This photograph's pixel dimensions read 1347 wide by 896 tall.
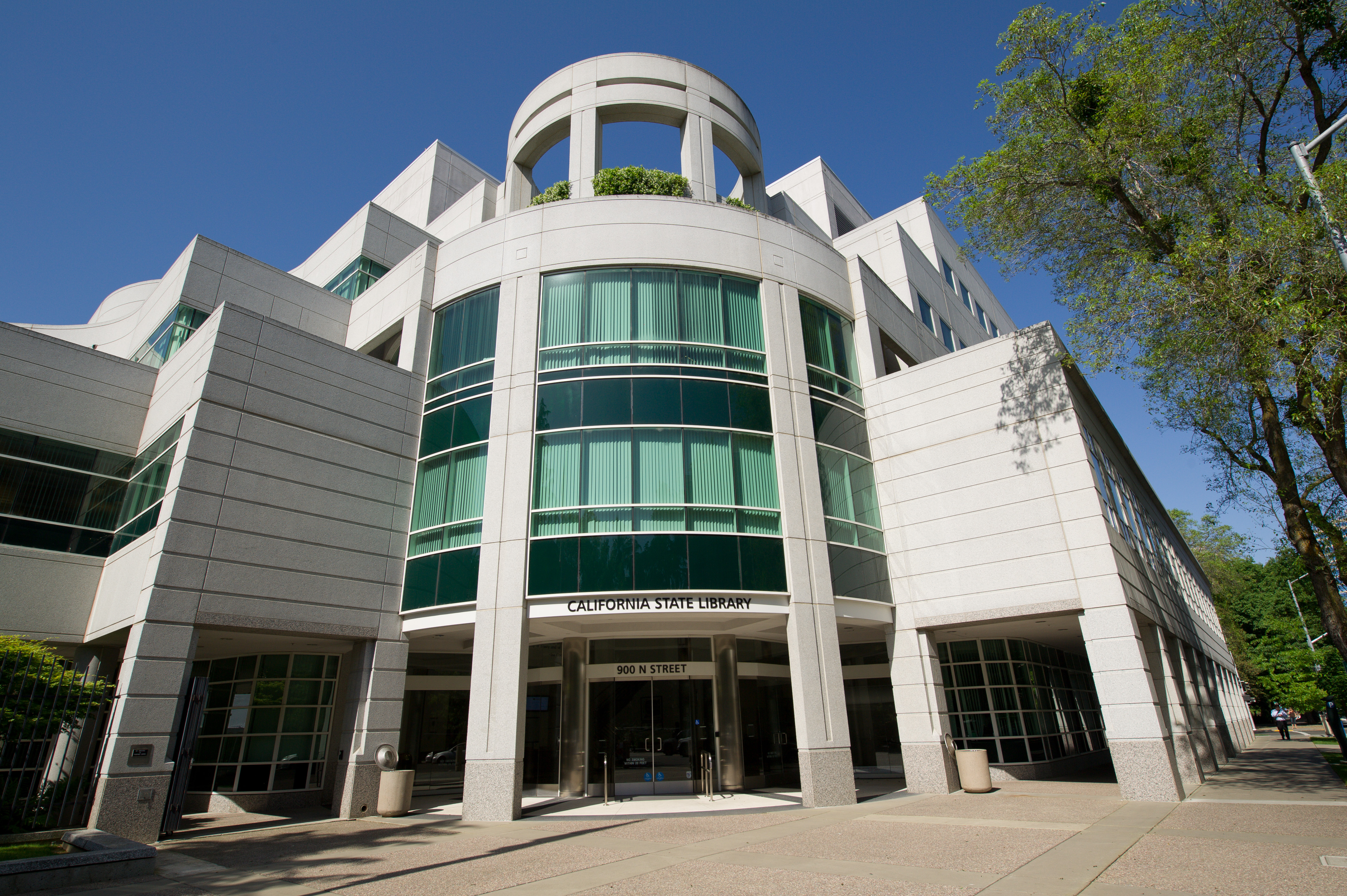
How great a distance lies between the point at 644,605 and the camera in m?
16.4

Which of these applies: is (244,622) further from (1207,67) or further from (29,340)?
(1207,67)

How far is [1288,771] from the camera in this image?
20953mm

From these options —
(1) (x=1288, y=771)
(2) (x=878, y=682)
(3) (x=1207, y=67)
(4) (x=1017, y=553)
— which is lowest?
(1) (x=1288, y=771)

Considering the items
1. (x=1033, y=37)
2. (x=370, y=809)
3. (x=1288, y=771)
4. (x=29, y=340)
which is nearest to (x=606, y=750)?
(x=370, y=809)

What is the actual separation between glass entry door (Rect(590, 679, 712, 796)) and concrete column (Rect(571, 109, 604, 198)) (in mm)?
15113

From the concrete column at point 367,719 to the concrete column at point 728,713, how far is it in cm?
821

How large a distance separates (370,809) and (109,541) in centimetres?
1025

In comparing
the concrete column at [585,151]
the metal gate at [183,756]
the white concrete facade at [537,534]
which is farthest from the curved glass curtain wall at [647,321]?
the metal gate at [183,756]

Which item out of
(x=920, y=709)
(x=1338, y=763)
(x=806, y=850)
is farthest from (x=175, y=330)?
(x=1338, y=763)

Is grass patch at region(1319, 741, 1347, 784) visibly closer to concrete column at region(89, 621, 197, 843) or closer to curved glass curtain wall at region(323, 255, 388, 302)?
concrete column at region(89, 621, 197, 843)

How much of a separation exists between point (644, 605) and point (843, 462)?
7.60m

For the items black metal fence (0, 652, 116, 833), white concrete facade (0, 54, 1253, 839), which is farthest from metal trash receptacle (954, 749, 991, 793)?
black metal fence (0, 652, 116, 833)

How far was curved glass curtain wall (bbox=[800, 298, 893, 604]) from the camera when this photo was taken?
18.9 metres

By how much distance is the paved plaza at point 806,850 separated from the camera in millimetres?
8328
